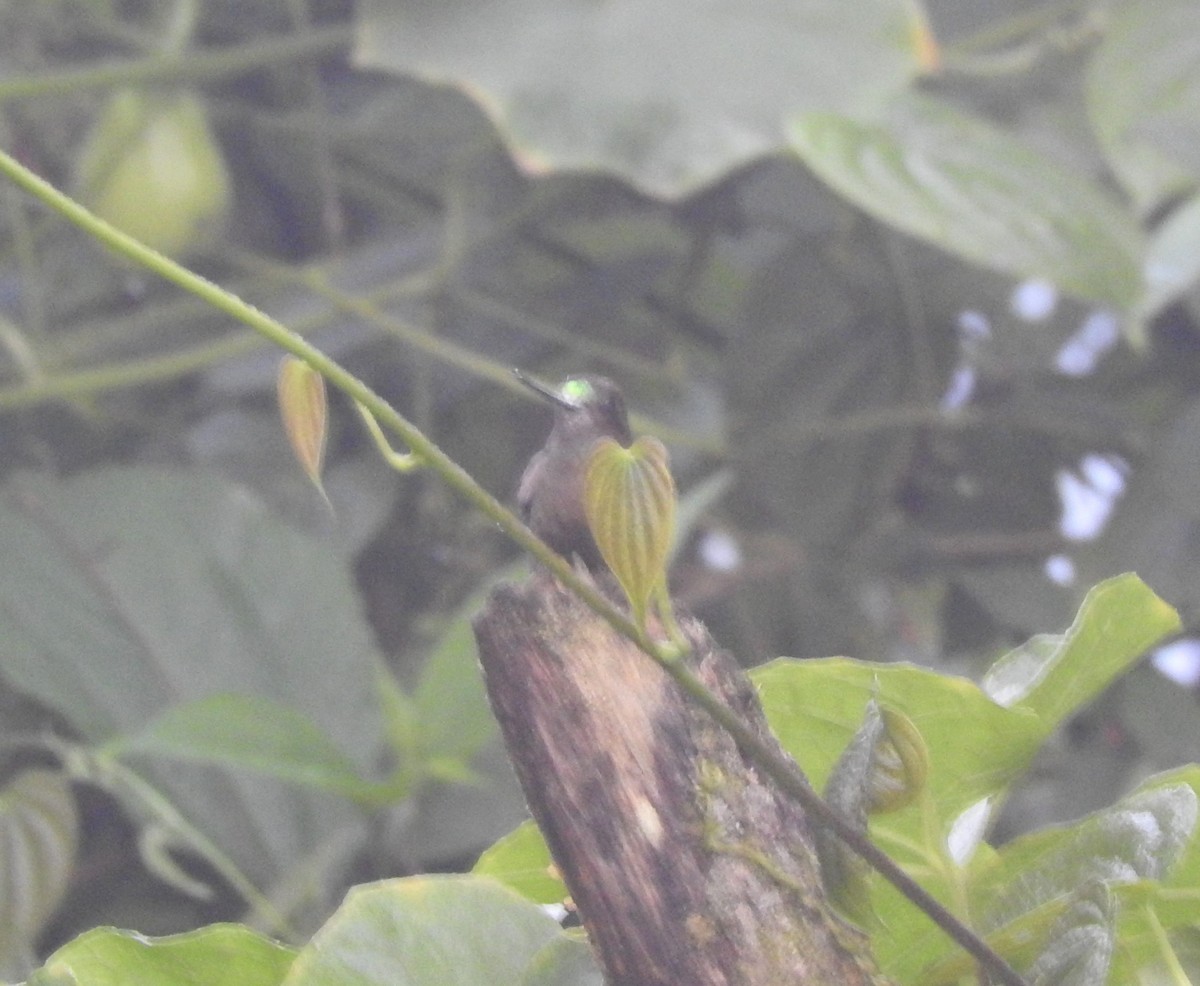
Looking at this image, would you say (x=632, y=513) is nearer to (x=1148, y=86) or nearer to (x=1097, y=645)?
(x=1097, y=645)

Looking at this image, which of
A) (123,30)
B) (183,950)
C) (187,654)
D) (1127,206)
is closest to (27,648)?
(187,654)

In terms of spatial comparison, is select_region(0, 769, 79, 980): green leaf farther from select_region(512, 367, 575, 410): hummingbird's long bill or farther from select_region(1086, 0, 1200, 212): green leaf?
select_region(1086, 0, 1200, 212): green leaf

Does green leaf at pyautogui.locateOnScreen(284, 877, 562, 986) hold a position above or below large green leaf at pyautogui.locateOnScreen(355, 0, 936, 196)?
below

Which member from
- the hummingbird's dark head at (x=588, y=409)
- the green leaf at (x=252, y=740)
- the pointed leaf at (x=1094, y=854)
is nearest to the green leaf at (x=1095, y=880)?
the pointed leaf at (x=1094, y=854)

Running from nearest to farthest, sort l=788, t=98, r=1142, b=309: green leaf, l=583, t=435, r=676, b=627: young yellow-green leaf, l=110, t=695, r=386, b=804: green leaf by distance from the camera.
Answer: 1. l=583, t=435, r=676, b=627: young yellow-green leaf
2. l=110, t=695, r=386, b=804: green leaf
3. l=788, t=98, r=1142, b=309: green leaf

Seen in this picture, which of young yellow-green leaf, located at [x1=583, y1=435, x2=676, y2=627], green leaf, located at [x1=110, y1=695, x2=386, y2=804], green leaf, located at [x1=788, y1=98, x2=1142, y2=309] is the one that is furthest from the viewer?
green leaf, located at [x1=788, y1=98, x2=1142, y2=309]

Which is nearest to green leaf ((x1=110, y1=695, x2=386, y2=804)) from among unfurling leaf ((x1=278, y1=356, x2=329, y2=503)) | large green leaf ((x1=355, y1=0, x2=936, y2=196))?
large green leaf ((x1=355, y1=0, x2=936, y2=196))

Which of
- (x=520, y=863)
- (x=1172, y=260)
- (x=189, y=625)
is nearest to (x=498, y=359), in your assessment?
(x=189, y=625)
